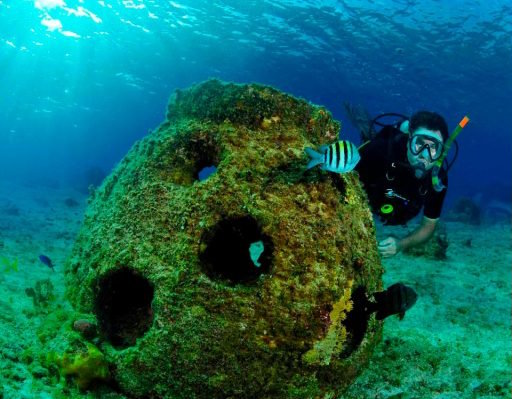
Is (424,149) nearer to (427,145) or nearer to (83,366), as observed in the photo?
(427,145)

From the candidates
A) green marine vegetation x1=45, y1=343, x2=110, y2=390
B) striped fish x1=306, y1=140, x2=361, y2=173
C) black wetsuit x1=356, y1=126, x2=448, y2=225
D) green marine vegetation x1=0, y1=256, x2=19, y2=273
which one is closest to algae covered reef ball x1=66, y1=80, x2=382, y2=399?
green marine vegetation x1=45, y1=343, x2=110, y2=390

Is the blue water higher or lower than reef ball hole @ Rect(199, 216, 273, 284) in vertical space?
higher

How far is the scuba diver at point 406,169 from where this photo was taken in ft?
16.1

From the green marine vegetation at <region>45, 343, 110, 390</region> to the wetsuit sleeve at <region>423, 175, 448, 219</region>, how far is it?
4867mm

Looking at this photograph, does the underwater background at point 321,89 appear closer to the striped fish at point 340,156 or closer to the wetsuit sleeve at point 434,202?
the wetsuit sleeve at point 434,202

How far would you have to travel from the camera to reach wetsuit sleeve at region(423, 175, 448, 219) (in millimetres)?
5264

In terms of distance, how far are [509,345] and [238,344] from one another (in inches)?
179

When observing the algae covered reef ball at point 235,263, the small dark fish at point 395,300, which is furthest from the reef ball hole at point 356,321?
the small dark fish at point 395,300

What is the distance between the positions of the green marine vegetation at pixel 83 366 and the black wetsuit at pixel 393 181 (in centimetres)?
393

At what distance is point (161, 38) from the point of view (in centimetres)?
2720

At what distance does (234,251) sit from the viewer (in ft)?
13.3

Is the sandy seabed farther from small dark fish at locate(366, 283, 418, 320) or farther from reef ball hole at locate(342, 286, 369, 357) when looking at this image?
small dark fish at locate(366, 283, 418, 320)

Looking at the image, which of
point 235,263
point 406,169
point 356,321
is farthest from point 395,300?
point 406,169

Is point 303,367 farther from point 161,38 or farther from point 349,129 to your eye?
point 349,129
